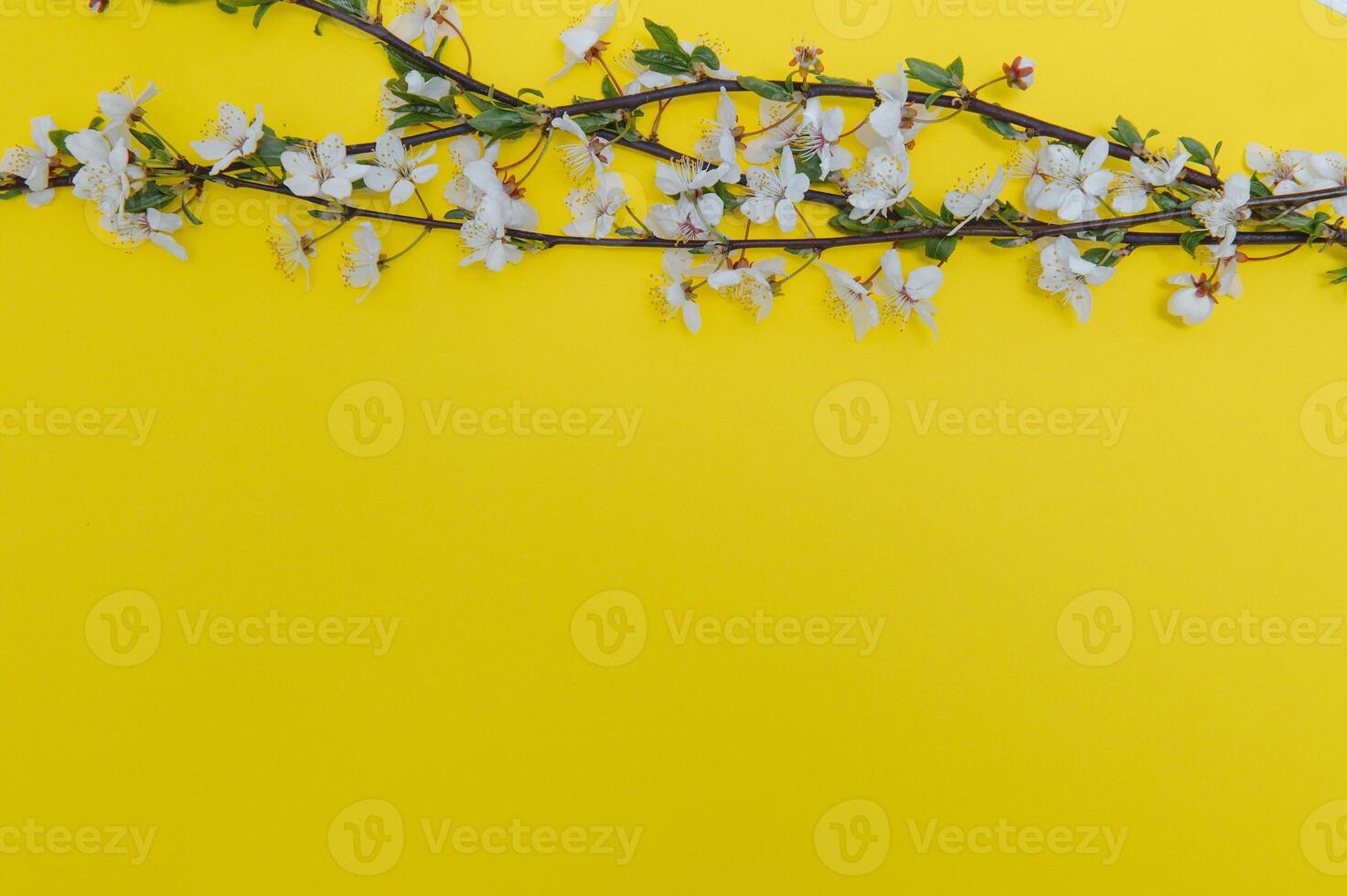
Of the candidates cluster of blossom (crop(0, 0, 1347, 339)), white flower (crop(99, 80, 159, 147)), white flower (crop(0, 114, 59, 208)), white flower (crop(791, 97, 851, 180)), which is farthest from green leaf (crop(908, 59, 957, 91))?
white flower (crop(0, 114, 59, 208))

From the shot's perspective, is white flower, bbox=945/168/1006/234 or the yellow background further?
the yellow background

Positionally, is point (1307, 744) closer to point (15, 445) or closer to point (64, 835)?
point (64, 835)

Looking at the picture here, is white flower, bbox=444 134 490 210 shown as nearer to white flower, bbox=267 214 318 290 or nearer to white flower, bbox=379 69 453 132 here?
white flower, bbox=379 69 453 132

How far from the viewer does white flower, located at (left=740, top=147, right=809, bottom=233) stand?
1240 millimetres

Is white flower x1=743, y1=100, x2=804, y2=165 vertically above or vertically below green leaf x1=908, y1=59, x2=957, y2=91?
below

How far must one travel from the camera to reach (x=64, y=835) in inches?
54.7

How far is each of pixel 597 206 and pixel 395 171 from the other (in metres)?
0.29

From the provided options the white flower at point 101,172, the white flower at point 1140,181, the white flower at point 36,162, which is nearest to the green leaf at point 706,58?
Answer: the white flower at point 1140,181

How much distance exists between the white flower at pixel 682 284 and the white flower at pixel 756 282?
0.03 metres

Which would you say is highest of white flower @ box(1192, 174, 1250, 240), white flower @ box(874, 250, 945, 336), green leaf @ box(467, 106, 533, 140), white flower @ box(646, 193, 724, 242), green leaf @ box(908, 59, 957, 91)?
green leaf @ box(908, 59, 957, 91)

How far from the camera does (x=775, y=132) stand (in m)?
1.27

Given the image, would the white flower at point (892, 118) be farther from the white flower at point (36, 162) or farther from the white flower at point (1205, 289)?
the white flower at point (36, 162)

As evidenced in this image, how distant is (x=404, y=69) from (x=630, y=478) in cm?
68

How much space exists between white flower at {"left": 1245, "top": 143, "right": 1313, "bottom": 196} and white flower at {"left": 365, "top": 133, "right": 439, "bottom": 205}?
1169 mm
